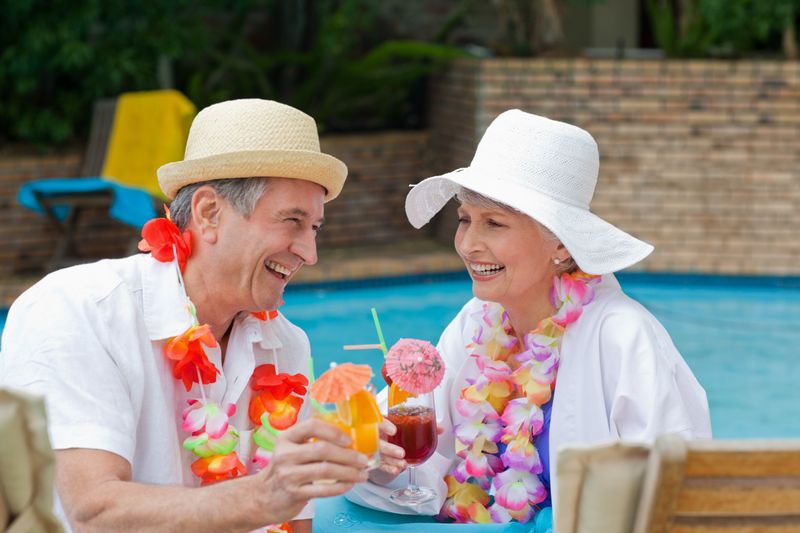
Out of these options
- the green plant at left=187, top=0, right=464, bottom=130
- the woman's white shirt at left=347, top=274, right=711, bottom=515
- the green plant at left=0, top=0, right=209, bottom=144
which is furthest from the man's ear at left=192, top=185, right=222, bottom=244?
the green plant at left=187, top=0, right=464, bottom=130

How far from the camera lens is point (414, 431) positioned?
2611mm

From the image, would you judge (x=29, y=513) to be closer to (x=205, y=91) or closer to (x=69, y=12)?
(x=69, y=12)

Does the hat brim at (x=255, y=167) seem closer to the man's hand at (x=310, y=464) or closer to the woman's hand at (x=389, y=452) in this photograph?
the woman's hand at (x=389, y=452)

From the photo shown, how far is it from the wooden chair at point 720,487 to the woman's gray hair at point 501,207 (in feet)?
4.25

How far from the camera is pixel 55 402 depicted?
2301mm

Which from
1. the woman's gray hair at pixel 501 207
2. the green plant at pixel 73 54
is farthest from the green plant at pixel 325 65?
the woman's gray hair at pixel 501 207

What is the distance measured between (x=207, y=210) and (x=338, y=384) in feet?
2.24

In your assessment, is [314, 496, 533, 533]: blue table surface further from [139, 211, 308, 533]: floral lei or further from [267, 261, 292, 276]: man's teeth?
[267, 261, 292, 276]: man's teeth

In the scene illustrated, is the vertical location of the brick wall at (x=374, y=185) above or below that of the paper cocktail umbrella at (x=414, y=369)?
below

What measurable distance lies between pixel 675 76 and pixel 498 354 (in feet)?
20.7

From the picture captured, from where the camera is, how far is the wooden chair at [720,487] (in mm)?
1739

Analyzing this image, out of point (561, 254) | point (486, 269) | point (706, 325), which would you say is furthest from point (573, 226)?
point (706, 325)

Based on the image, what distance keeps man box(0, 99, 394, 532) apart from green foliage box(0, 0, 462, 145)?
20.9ft

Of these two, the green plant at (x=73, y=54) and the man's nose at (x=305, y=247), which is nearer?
the man's nose at (x=305, y=247)
